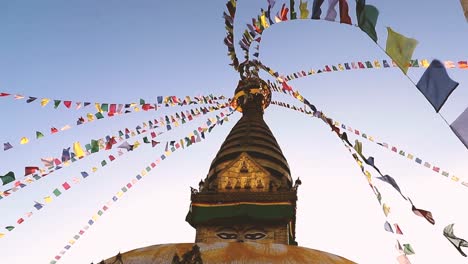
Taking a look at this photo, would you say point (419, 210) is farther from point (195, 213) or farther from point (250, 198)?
point (195, 213)

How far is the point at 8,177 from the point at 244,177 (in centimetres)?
1202

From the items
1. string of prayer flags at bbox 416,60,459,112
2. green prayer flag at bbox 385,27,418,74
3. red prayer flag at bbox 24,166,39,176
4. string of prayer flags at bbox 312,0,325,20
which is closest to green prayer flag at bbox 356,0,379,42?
green prayer flag at bbox 385,27,418,74

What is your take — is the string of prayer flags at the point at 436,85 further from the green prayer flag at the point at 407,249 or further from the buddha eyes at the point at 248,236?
the buddha eyes at the point at 248,236

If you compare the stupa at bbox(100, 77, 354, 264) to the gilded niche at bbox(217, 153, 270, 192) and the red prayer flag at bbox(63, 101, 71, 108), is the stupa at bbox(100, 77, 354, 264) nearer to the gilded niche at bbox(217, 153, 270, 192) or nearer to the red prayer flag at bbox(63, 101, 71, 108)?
the gilded niche at bbox(217, 153, 270, 192)

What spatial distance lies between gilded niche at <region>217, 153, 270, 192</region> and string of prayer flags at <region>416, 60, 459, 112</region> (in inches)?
629

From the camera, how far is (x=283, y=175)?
22625 millimetres

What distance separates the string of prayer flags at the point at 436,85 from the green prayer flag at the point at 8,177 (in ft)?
32.7

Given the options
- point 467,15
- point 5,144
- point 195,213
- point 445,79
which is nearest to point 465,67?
point 445,79

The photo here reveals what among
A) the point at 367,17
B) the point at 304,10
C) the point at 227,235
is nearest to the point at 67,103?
the point at 304,10

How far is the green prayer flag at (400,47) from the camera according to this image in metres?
4.99

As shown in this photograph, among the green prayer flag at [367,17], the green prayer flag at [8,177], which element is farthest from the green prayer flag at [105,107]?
the green prayer flag at [367,17]

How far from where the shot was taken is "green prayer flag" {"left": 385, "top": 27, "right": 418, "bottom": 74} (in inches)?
196

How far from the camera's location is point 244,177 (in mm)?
21609

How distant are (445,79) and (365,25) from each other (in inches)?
44.7
